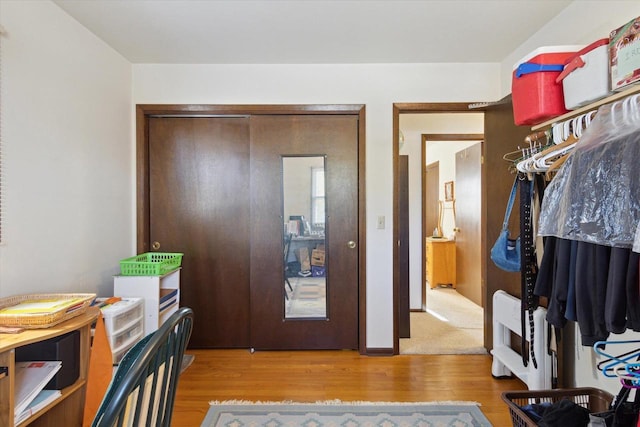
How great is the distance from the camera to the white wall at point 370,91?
269cm

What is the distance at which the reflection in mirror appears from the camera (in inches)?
108

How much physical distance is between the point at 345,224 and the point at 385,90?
117 cm

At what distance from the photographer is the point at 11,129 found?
164cm

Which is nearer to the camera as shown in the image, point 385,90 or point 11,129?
point 11,129

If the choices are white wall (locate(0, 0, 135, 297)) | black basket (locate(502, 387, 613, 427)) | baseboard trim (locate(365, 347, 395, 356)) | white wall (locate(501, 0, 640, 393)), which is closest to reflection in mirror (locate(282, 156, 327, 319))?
baseboard trim (locate(365, 347, 395, 356))

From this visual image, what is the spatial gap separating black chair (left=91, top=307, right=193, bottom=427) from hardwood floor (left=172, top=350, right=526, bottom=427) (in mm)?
1218

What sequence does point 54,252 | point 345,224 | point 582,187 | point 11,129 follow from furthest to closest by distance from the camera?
1. point 345,224
2. point 54,252
3. point 11,129
4. point 582,187

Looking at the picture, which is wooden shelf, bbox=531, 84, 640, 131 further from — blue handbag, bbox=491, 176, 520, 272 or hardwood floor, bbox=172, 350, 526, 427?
hardwood floor, bbox=172, 350, 526, 427

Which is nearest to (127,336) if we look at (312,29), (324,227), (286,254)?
(286,254)

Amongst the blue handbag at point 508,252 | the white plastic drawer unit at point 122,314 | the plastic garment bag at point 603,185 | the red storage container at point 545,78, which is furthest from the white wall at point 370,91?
the white plastic drawer unit at point 122,314

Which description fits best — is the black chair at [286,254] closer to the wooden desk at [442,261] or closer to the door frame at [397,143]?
the door frame at [397,143]

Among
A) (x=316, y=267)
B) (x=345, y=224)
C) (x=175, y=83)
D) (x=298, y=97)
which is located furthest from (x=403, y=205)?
(x=175, y=83)

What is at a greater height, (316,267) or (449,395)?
(316,267)

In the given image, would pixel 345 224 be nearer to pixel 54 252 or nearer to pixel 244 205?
pixel 244 205
